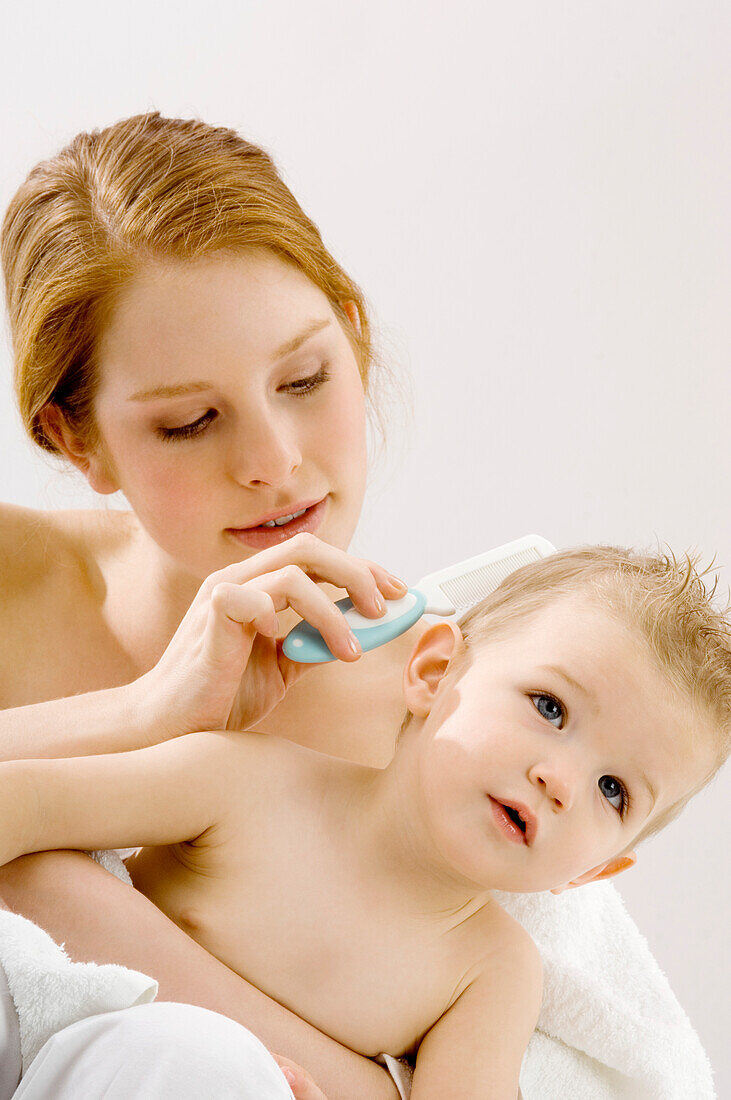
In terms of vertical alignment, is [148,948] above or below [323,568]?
below

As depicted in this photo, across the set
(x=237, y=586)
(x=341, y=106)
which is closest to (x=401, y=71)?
(x=341, y=106)

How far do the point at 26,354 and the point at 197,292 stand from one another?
274 mm

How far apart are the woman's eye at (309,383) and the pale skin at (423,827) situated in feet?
0.98

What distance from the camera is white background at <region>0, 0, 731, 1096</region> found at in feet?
7.06

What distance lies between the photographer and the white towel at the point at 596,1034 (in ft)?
3.65

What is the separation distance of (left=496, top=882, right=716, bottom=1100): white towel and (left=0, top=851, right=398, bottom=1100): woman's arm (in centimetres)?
25

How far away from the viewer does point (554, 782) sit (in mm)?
934

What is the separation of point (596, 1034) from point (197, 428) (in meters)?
0.74

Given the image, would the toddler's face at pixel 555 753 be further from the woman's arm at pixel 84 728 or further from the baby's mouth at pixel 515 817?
the woman's arm at pixel 84 728

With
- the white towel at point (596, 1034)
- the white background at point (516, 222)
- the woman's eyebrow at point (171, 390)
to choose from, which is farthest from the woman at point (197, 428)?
the white background at point (516, 222)

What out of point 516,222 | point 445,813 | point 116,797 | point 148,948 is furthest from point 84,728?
point 516,222

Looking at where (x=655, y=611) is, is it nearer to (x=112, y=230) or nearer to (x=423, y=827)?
(x=423, y=827)

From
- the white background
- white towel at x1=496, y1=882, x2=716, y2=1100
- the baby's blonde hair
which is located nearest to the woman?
the baby's blonde hair

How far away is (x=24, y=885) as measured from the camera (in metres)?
0.93
